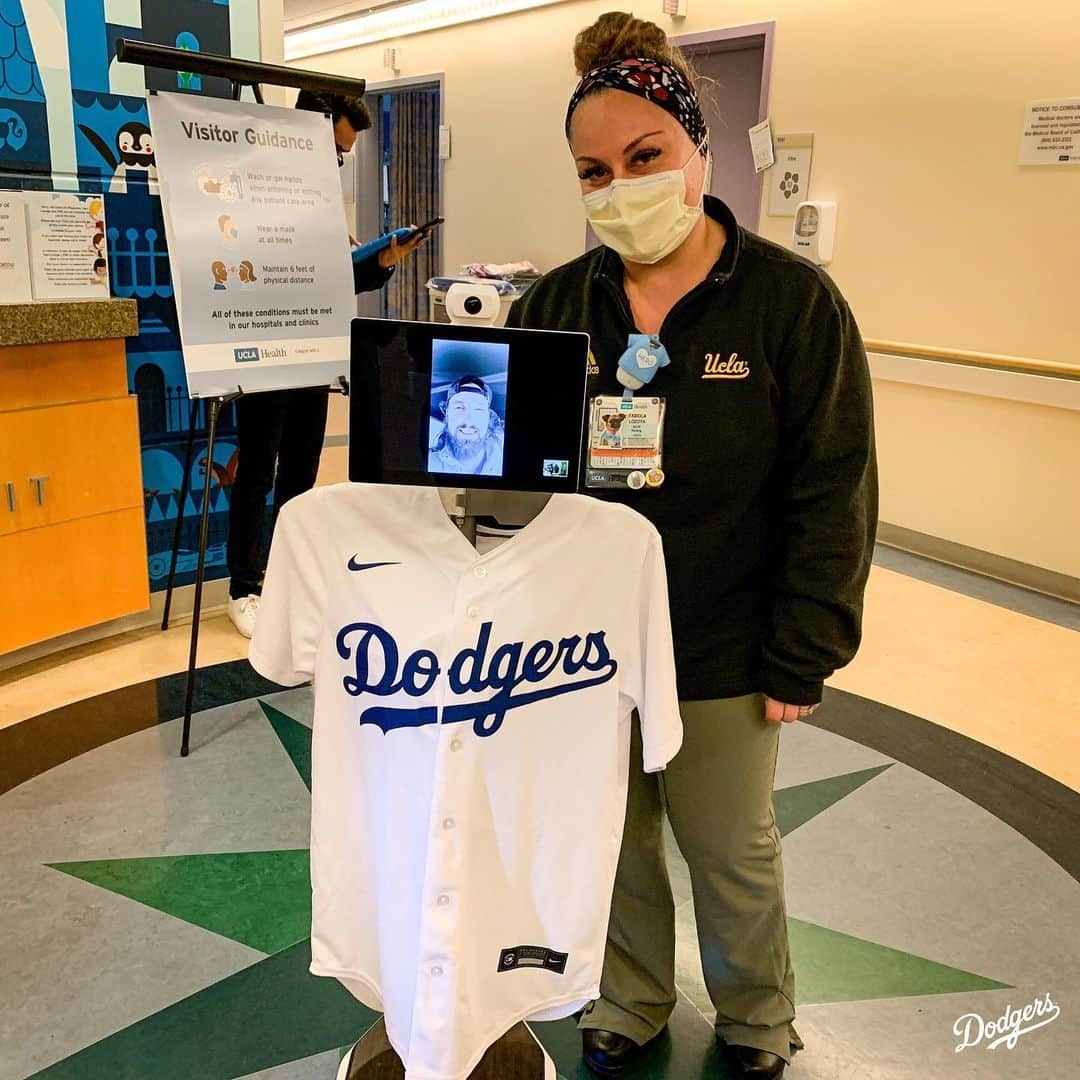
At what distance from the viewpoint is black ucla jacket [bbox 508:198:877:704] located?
50.9 inches

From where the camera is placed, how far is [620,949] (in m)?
1.60

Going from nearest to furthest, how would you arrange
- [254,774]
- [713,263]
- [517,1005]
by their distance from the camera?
[517,1005] → [713,263] → [254,774]

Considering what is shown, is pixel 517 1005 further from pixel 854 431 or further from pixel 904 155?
pixel 904 155

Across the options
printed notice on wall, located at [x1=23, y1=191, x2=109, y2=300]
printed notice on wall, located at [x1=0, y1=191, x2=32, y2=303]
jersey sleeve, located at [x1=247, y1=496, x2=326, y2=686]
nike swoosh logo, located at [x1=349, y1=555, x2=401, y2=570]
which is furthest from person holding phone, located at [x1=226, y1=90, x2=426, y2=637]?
nike swoosh logo, located at [x1=349, y1=555, x2=401, y2=570]

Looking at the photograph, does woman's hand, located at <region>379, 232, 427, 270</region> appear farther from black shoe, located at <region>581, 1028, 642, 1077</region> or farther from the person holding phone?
black shoe, located at <region>581, 1028, 642, 1077</region>

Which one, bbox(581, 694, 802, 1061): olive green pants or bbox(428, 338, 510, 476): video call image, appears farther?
bbox(581, 694, 802, 1061): olive green pants

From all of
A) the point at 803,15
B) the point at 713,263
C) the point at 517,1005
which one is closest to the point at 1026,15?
the point at 803,15

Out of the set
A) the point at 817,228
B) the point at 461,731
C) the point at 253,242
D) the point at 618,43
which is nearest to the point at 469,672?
the point at 461,731

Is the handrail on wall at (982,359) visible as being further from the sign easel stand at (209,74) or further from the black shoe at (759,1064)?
the black shoe at (759,1064)

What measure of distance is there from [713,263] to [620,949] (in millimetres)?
1043

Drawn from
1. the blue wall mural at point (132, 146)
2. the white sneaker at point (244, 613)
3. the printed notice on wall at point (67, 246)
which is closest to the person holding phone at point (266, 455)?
the white sneaker at point (244, 613)

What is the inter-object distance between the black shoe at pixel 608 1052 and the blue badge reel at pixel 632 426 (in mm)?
889

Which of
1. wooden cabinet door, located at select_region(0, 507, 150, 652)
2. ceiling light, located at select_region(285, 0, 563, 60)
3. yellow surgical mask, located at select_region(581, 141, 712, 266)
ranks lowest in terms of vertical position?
wooden cabinet door, located at select_region(0, 507, 150, 652)

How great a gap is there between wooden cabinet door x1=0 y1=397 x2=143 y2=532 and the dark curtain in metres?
5.31
